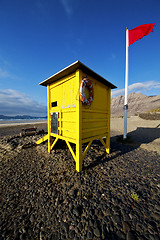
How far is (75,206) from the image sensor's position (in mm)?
2645

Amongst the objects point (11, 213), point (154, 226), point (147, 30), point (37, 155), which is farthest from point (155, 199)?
point (147, 30)

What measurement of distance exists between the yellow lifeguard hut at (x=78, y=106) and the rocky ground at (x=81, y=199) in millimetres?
989

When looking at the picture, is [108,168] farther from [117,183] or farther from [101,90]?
[101,90]

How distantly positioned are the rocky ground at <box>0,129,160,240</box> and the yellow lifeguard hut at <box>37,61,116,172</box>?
0.99 m

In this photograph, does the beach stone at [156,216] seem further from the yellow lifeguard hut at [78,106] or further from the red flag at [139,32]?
the red flag at [139,32]

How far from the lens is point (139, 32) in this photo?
25.7 ft

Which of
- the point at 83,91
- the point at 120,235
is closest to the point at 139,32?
the point at 83,91

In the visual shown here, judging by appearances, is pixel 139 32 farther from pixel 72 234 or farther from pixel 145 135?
pixel 72 234

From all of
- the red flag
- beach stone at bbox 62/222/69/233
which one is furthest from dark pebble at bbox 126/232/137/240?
the red flag

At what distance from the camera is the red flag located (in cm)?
745

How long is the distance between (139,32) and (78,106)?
959 centimetres

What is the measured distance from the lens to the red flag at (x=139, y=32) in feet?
24.4

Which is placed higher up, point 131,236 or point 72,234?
point 131,236

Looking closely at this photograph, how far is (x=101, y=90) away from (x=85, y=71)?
1.57 metres
